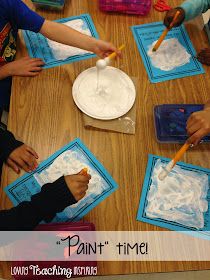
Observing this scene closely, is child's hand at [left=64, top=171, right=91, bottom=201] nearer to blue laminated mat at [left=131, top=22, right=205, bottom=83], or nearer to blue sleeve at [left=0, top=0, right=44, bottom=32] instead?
blue laminated mat at [left=131, top=22, right=205, bottom=83]

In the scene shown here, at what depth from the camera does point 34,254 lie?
62 cm

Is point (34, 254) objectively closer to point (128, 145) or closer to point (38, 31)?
point (128, 145)

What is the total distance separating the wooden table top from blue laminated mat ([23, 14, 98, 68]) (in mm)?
21

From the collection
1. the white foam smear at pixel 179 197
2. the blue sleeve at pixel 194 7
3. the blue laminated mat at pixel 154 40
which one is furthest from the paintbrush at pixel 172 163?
the blue sleeve at pixel 194 7

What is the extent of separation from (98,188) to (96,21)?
575 mm

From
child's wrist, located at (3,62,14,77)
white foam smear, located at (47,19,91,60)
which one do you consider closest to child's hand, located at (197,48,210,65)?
white foam smear, located at (47,19,91,60)

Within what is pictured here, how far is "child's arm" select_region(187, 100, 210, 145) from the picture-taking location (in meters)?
0.70

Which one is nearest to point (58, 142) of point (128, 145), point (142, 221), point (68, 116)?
point (68, 116)

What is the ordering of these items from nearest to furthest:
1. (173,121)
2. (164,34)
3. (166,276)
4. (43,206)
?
(43,206) → (173,121) → (164,34) → (166,276)

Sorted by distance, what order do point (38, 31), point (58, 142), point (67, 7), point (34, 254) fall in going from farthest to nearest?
1. point (67, 7)
2. point (38, 31)
3. point (58, 142)
4. point (34, 254)

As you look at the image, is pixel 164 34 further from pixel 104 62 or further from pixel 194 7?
pixel 104 62

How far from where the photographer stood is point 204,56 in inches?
35.4

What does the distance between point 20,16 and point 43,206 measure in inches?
22.2

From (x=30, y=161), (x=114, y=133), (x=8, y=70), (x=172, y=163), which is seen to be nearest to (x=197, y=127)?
(x=172, y=163)
